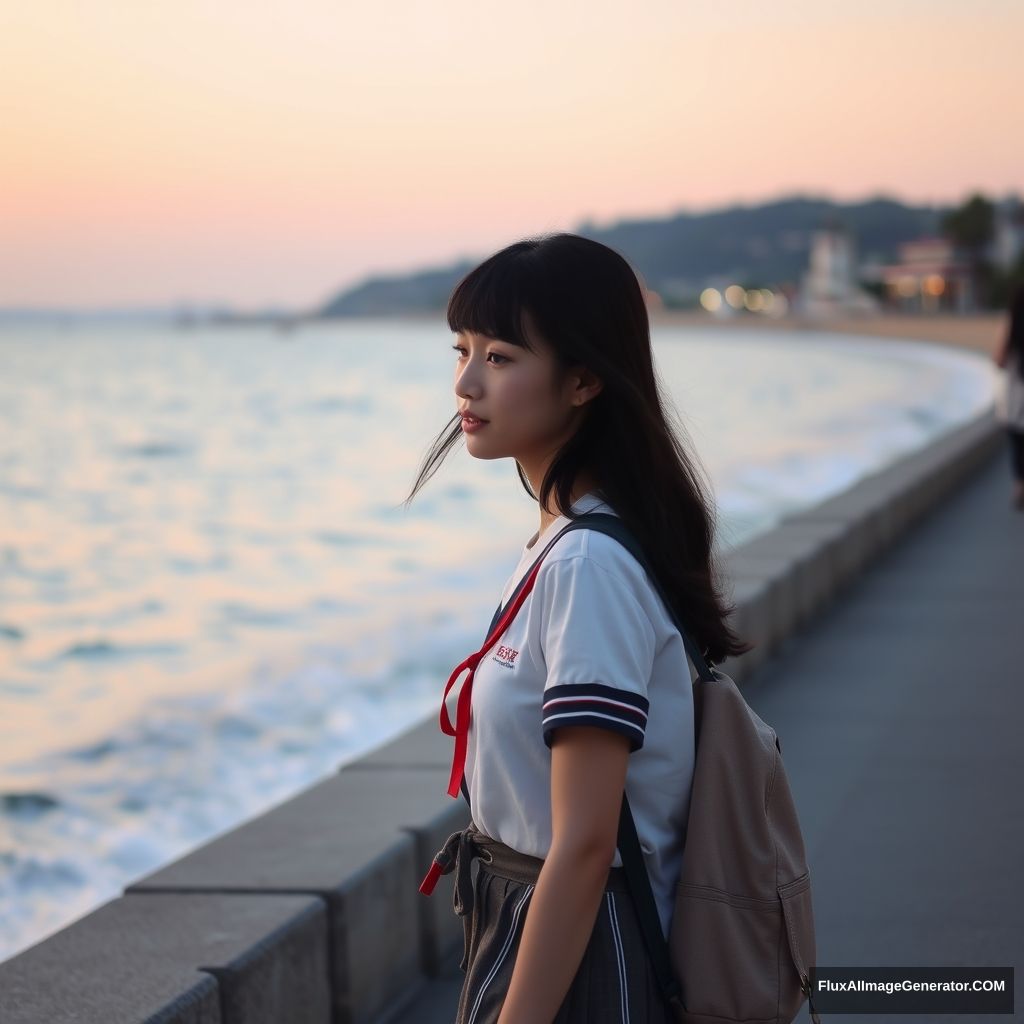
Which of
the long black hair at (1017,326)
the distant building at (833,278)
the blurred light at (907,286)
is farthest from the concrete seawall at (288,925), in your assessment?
the distant building at (833,278)

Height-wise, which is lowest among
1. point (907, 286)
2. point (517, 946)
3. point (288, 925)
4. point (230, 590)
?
point (230, 590)

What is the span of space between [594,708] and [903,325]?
3972 inches

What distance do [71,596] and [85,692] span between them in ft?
17.8

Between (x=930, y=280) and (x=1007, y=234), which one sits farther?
(x=930, y=280)

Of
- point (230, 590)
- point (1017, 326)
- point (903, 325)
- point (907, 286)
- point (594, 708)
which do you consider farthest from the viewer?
point (907, 286)

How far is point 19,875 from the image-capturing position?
6.47m

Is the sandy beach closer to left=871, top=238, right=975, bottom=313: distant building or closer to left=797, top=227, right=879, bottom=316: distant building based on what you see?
left=871, top=238, right=975, bottom=313: distant building

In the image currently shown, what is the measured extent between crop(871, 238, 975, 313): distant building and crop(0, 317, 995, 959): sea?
296 ft

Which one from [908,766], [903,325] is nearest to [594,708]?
[908,766]

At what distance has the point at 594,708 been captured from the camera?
5.42 feet

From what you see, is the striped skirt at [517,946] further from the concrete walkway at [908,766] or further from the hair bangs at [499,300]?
the concrete walkway at [908,766]

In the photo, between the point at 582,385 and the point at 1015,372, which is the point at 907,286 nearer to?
the point at 1015,372

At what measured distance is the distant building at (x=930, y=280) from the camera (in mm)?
136250

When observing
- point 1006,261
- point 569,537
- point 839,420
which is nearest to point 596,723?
point 569,537
